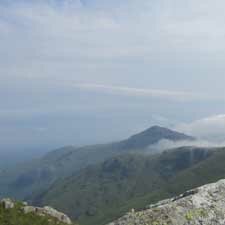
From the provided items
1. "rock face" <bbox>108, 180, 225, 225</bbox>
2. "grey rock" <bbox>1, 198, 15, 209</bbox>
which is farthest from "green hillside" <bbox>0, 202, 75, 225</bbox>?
"rock face" <bbox>108, 180, 225, 225</bbox>

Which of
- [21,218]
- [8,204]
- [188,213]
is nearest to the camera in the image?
[188,213]

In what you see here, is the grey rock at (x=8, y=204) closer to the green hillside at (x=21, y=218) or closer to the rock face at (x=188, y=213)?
the green hillside at (x=21, y=218)

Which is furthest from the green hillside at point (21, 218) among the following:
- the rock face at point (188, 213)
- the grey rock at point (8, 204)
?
the rock face at point (188, 213)

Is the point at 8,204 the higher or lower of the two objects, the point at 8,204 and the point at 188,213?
the lower

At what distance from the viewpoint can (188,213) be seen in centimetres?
1684

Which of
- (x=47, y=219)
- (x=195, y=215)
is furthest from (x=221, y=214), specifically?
(x=47, y=219)

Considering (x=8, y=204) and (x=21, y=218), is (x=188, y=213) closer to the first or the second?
(x=21, y=218)

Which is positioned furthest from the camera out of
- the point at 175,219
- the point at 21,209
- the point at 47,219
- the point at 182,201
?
the point at 21,209

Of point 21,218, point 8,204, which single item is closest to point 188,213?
point 21,218

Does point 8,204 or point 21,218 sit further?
point 8,204

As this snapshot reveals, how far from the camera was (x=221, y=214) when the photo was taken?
1692 cm

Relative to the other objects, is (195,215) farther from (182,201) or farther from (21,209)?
(21,209)

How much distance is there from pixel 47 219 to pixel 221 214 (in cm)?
2305

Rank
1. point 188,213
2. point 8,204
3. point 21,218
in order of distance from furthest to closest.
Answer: point 8,204, point 21,218, point 188,213
